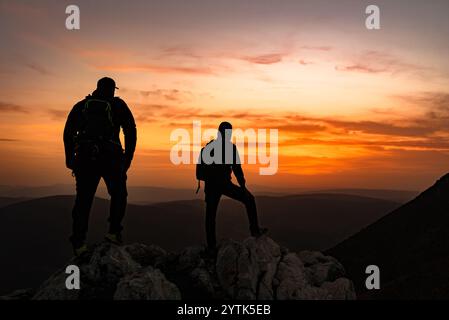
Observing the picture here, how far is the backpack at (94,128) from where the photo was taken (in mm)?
12484

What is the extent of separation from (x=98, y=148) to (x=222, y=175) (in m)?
3.85

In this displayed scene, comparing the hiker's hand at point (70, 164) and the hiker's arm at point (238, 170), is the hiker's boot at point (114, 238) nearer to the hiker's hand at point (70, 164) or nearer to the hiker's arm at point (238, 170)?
the hiker's hand at point (70, 164)

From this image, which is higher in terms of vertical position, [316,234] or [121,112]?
[121,112]

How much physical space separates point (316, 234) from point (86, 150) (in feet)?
508

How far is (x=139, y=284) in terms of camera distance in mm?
12445

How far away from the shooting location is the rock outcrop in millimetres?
12984

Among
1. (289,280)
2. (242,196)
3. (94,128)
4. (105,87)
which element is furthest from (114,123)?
(289,280)

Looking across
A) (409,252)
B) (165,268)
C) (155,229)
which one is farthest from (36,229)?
(165,268)

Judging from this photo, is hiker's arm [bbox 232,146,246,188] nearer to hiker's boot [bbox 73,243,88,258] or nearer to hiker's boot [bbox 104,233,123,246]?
hiker's boot [bbox 104,233,123,246]

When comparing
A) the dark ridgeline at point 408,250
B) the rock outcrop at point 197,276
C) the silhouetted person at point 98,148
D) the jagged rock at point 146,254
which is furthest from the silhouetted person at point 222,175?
the dark ridgeline at point 408,250

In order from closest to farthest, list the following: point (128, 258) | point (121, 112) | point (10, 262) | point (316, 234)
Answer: point (121, 112)
point (128, 258)
point (10, 262)
point (316, 234)

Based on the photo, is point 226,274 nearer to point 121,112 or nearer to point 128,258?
point 128,258

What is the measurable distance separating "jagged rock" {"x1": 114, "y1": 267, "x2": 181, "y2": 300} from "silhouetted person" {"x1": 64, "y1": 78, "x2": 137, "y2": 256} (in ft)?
5.79
